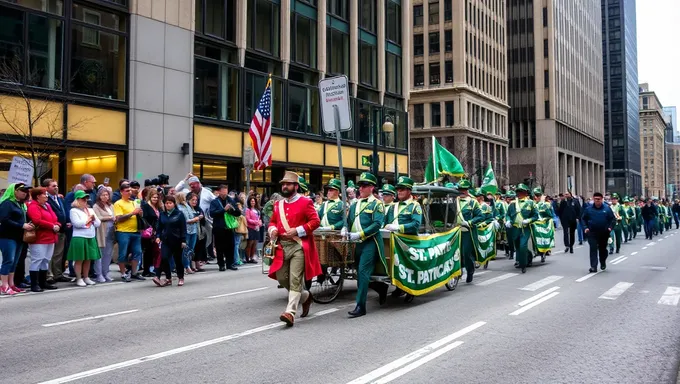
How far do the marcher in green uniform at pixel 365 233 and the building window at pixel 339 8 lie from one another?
87.0ft

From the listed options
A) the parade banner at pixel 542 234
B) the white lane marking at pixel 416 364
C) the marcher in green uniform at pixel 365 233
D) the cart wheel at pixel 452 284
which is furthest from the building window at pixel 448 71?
the white lane marking at pixel 416 364

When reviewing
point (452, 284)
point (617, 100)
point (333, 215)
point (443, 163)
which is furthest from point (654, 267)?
point (617, 100)

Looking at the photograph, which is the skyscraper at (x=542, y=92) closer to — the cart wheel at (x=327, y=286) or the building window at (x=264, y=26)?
the building window at (x=264, y=26)

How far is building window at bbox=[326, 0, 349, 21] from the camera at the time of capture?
3406cm

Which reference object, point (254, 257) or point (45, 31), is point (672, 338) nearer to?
point (254, 257)

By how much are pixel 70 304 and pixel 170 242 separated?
7.57 ft

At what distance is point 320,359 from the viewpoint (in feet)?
20.8

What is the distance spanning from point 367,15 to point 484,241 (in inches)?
1042

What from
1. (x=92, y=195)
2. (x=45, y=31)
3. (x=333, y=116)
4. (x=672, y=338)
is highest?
(x=45, y=31)

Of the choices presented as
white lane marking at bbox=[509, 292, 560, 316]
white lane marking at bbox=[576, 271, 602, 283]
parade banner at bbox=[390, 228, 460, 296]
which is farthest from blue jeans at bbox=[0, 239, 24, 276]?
white lane marking at bbox=[576, 271, 602, 283]

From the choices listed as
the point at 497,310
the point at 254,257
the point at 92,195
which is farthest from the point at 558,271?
the point at 92,195

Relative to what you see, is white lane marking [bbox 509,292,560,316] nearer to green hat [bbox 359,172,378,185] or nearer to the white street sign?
green hat [bbox 359,172,378,185]

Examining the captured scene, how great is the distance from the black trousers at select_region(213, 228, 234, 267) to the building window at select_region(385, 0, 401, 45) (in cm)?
2670

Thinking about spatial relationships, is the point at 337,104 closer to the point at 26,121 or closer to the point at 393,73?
the point at 26,121
